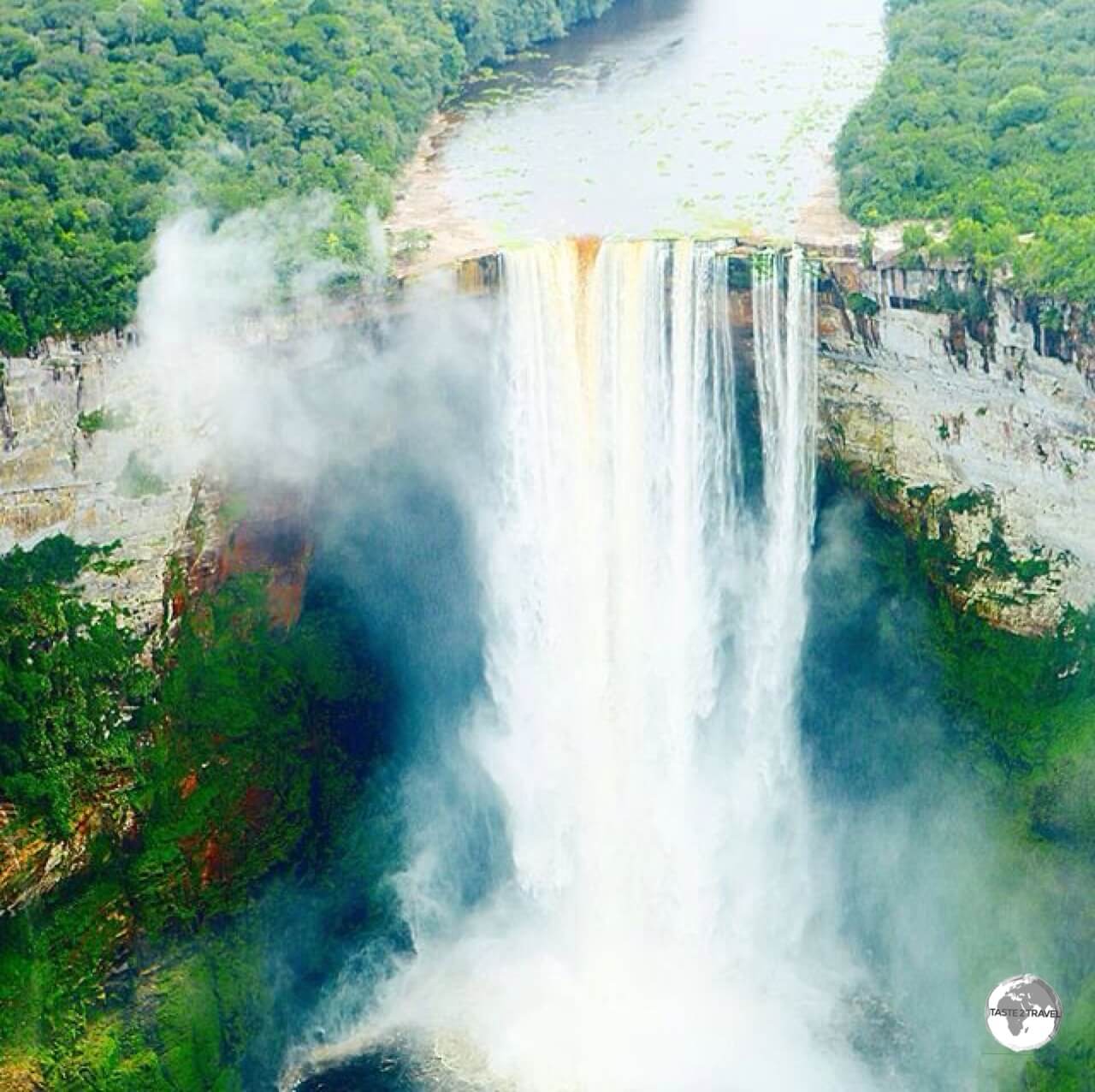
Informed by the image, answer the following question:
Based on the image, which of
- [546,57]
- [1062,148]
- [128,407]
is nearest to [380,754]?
[128,407]

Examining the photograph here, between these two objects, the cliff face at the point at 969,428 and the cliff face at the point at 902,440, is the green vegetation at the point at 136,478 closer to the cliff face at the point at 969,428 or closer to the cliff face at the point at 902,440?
the cliff face at the point at 902,440

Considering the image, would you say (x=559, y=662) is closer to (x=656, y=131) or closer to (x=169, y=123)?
(x=169, y=123)

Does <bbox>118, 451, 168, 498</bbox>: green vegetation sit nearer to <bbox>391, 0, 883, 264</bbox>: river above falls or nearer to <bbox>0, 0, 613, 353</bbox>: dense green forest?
<bbox>0, 0, 613, 353</bbox>: dense green forest

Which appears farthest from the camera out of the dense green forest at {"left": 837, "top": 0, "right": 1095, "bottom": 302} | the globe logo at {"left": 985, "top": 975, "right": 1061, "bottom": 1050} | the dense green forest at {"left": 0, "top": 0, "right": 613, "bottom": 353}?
the dense green forest at {"left": 0, "top": 0, "right": 613, "bottom": 353}

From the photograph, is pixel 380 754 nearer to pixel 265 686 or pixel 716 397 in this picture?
pixel 265 686

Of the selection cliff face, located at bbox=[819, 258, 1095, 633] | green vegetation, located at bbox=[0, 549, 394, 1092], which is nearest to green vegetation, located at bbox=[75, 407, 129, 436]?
green vegetation, located at bbox=[0, 549, 394, 1092]

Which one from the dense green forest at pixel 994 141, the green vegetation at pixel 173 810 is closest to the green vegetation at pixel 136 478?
the green vegetation at pixel 173 810
